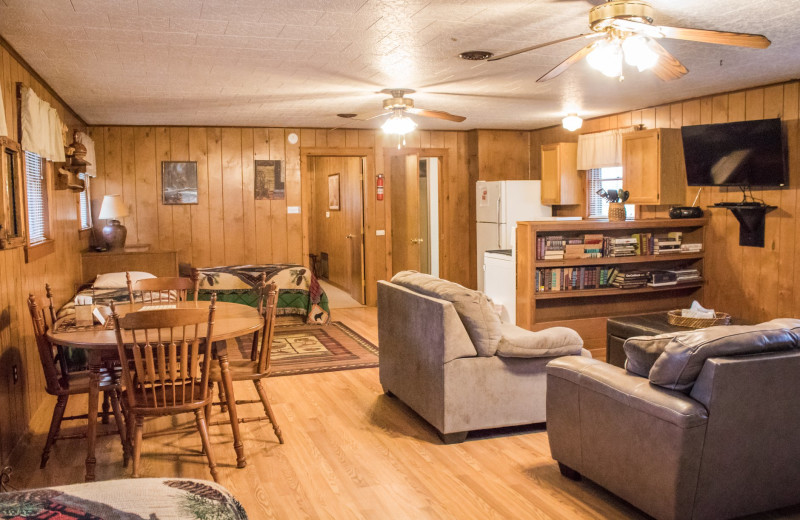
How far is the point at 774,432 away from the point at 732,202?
3.95 meters

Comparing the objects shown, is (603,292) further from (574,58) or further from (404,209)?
(404,209)

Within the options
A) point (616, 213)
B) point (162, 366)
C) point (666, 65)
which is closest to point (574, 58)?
point (666, 65)

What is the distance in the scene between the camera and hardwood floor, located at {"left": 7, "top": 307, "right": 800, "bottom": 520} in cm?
319

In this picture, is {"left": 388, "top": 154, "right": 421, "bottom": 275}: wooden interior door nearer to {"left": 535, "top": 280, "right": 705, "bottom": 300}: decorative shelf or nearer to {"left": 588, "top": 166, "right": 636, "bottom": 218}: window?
{"left": 588, "top": 166, "right": 636, "bottom": 218}: window

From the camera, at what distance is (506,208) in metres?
8.52

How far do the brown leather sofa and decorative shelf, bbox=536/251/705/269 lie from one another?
297cm

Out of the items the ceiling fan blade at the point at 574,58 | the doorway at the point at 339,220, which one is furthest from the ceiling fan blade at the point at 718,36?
the doorway at the point at 339,220

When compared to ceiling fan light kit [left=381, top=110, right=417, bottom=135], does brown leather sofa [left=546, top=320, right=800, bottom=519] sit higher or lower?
lower

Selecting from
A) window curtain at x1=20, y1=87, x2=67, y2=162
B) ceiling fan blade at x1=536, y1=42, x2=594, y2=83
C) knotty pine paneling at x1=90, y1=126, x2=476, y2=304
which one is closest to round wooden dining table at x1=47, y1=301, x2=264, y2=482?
window curtain at x1=20, y1=87, x2=67, y2=162

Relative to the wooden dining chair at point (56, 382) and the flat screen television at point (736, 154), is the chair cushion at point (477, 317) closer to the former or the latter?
the wooden dining chair at point (56, 382)

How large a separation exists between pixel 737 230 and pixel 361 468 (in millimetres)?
4433

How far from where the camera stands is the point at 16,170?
4.29m

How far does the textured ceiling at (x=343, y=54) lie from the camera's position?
138 inches

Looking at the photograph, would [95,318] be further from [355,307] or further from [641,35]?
[355,307]
